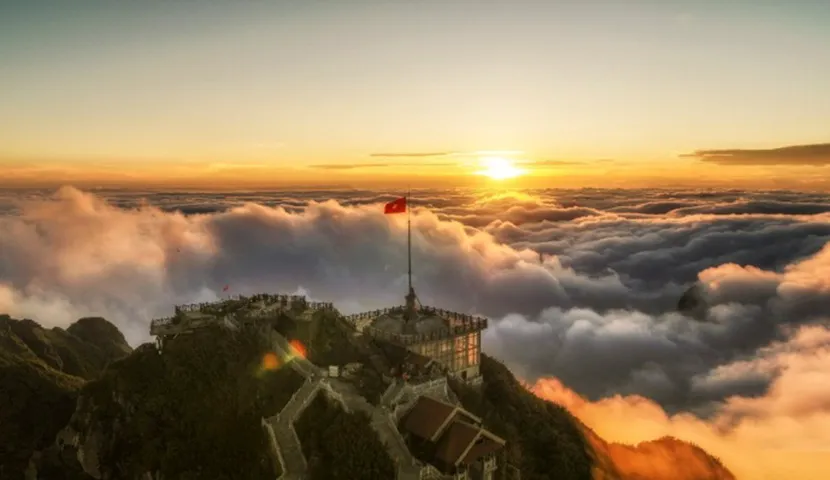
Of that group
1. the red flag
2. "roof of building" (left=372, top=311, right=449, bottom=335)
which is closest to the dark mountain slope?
"roof of building" (left=372, top=311, right=449, bottom=335)

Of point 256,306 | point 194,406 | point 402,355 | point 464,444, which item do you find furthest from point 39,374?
point 464,444

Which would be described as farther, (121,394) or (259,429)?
(121,394)

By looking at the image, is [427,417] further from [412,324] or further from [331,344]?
[412,324]

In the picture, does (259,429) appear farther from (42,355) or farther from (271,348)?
(42,355)

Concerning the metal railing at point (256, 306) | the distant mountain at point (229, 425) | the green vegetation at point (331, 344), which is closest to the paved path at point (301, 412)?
the distant mountain at point (229, 425)

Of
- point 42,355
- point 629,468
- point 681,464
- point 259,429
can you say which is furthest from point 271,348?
point 42,355

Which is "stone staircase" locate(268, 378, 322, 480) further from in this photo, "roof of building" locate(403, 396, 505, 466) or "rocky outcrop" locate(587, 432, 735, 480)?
"rocky outcrop" locate(587, 432, 735, 480)
